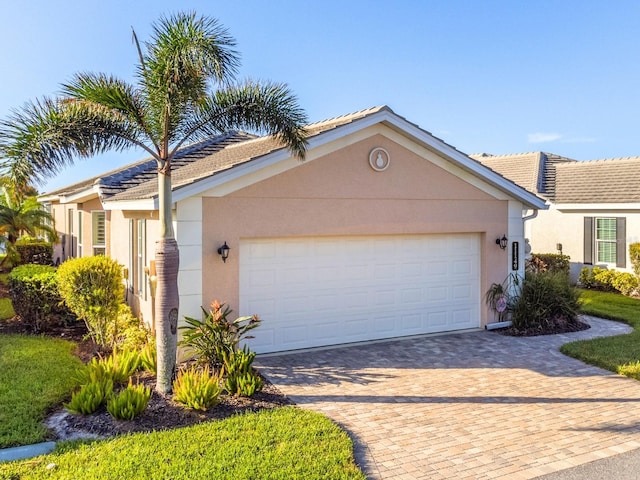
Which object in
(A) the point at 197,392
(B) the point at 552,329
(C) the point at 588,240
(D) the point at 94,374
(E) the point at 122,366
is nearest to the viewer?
(A) the point at 197,392

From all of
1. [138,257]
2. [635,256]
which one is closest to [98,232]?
[138,257]

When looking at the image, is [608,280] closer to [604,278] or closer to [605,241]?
[604,278]

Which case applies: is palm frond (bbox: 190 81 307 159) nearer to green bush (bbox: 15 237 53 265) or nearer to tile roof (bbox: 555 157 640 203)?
tile roof (bbox: 555 157 640 203)

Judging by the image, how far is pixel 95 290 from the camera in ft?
35.0

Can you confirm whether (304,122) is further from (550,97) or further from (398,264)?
(550,97)

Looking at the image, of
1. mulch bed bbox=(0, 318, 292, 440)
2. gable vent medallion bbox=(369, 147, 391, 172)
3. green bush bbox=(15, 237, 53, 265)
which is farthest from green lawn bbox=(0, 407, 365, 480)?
green bush bbox=(15, 237, 53, 265)

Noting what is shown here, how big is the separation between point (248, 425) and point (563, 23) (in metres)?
17.6

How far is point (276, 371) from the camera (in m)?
9.42

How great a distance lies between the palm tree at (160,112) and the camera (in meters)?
7.68

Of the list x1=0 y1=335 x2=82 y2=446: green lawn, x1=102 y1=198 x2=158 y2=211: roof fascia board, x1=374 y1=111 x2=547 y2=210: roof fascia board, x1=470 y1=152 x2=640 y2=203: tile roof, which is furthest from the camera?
x1=470 y1=152 x2=640 y2=203: tile roof

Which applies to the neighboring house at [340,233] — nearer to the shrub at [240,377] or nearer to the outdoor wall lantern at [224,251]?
the outdoor wall lantern at [224,251]

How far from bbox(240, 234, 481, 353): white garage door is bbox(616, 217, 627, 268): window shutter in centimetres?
989

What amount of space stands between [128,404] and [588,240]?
63.2 feet

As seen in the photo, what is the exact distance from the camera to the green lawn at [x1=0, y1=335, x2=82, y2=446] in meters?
6.70
